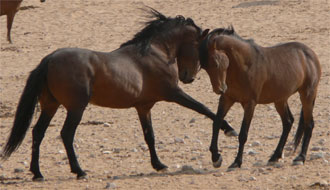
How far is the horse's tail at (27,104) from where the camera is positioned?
8.69 meters

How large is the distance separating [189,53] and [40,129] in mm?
1723

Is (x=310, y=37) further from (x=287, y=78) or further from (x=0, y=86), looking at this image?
(x=287, y=78)

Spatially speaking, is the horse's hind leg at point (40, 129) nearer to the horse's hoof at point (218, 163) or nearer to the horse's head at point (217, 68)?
the horse's head at point (217, 68)

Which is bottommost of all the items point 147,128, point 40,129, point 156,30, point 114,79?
point 147,128

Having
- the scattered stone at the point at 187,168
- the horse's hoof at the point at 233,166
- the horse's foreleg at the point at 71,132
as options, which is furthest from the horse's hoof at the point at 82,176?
the horse's hoof at the point at 233,166

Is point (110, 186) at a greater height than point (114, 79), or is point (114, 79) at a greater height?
point (114, 79)

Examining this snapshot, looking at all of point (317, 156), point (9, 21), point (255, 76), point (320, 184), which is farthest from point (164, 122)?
point (9, 21)

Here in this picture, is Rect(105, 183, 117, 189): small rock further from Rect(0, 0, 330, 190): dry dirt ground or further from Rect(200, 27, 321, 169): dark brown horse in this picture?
Rect(200, 27, 321, 169): dark brown horse

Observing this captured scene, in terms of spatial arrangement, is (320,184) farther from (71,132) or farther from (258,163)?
(71,132)

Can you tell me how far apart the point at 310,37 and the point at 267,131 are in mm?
7004

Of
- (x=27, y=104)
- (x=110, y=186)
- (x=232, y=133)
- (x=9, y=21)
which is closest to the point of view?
(x=110, y=186)

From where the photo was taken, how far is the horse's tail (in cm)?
869

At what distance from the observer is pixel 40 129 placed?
895 cm

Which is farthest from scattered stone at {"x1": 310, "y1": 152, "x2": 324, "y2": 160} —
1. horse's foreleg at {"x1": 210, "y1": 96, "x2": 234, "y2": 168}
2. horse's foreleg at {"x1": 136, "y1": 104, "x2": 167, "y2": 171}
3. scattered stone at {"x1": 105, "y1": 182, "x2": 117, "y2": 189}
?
scattered stone at {"x1": 105, "y1": 182, "x2": 117, "y2": 189}
